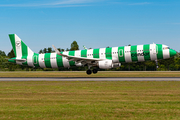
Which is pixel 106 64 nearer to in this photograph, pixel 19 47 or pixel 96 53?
pixel 96 53

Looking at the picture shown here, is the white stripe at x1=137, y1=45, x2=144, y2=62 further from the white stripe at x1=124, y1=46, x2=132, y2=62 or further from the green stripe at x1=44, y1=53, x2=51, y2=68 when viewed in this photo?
the green stripe at x1=44, y1=53, x2=51, y2=68

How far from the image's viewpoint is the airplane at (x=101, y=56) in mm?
41219

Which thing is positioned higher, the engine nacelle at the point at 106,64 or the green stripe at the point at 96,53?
the green stripe at the point at 96,53

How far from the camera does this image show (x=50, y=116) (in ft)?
36.3

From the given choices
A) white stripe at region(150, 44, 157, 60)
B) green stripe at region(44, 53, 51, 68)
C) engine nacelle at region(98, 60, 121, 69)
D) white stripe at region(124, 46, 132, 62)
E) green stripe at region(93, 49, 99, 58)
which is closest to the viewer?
white stripe at region(150, 44, 157, 60)

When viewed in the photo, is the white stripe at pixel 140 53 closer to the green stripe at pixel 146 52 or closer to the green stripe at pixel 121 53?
the green stripe at pixel 146 52

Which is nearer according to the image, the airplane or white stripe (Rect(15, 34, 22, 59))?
the airplane

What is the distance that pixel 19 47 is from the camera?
165 ft

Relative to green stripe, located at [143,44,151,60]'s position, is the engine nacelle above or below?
below

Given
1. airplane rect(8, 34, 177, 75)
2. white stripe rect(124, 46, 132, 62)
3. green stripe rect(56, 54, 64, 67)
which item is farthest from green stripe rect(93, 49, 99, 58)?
green stripe rect(56, 54, 64, 67)

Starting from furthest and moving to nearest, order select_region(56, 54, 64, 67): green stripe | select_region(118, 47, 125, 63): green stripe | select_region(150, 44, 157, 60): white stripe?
select_region(56, 54, 64, 67): green stripe → select_region(118, 47, 125, 63): green stripe → select_region(150, 44, 157, 60): white stripe

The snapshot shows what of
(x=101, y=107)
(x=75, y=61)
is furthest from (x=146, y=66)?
(x=101, y=107)

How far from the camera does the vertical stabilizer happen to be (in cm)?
4984

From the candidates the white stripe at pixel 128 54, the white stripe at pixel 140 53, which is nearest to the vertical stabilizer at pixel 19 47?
the white stripe at pixel 128 54
